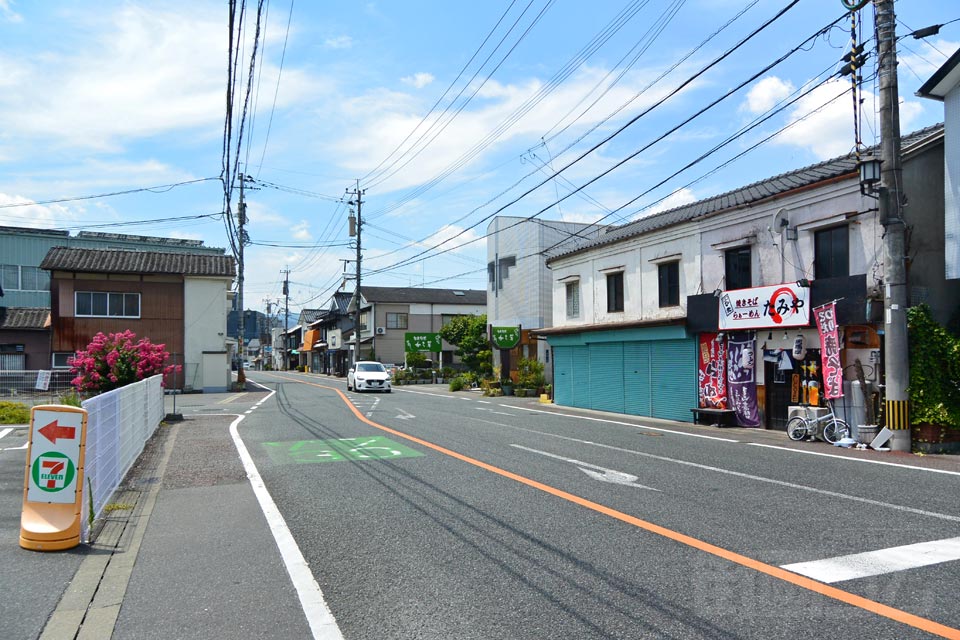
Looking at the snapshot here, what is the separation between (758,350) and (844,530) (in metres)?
11.5

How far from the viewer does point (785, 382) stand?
16.4 metres

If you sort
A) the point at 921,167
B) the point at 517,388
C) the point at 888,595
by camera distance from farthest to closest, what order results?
the point at 517,388
the point at 921,167
the point at 888,595

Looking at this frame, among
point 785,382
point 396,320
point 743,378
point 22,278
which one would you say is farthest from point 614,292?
point 22,278

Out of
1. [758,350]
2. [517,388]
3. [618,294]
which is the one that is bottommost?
[517,388]

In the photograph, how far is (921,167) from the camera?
1454 cm

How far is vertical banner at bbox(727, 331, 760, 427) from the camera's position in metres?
17.2

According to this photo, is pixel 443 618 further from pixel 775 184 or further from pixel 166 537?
pixel 775 184

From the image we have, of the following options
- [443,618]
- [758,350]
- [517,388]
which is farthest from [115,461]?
[517,388]

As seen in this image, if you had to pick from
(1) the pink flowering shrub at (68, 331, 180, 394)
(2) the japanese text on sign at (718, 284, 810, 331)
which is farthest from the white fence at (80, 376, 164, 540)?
→ (2) the japanese text on sign at (718, 284, 810, 331)

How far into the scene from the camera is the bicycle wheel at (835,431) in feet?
44.7

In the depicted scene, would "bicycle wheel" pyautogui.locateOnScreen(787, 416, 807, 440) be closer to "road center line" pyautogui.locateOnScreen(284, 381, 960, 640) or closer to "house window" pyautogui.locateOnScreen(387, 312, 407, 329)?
"road center line" pyautogui.locateOnScreen(284, 381, 960, 640)

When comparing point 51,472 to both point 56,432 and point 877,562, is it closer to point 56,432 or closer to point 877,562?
point 56,432

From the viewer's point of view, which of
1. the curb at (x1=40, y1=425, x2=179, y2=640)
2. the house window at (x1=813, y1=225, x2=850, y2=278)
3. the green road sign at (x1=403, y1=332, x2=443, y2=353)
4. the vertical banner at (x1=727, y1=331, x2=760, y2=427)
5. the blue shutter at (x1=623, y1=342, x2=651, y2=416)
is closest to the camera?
the curb at (x1=40, y1=425, x2=179, y2=640)

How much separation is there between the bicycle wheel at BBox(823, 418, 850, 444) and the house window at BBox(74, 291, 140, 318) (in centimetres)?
3385
